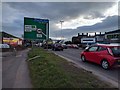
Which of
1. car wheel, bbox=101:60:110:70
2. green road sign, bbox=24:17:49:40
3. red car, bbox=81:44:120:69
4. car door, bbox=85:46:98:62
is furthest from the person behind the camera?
green road sign, bbox=24:17:49:40

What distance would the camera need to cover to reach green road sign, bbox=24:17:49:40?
2566 centimetres

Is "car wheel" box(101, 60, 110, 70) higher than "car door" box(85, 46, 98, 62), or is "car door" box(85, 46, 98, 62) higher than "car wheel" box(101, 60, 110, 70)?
"car door" box(85, 46, 98, 62)

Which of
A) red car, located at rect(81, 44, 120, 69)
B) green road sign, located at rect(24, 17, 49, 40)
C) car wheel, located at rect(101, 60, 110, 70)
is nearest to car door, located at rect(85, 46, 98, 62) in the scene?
red car, located at rect(81, 44, 120, 69)

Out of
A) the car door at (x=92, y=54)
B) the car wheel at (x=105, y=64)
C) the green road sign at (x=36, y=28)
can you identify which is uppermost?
the green road sign at (x=36, y=28)

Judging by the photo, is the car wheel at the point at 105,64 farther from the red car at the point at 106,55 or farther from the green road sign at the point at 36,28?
the green road sign at the point at 36,28

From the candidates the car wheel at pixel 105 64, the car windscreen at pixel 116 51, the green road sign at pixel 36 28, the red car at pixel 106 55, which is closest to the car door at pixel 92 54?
the red car at pixel 106 55

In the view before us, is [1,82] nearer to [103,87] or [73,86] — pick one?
[73,86]

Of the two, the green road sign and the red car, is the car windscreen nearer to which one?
the red car

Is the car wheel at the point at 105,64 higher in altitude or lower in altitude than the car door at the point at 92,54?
lower

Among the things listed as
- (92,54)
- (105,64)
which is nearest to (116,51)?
(105,64)

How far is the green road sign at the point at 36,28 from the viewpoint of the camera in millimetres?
25663

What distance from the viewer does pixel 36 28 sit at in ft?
86.4

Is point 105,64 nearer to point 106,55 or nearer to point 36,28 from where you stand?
point 106,55

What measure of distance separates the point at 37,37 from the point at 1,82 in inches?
761
